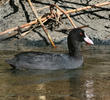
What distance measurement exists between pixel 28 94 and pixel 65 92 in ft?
2.41

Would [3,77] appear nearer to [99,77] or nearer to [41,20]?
[99,77]

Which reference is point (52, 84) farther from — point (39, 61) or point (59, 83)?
point (39, 61)

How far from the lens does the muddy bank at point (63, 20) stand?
15.4 meters

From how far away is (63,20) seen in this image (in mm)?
16266

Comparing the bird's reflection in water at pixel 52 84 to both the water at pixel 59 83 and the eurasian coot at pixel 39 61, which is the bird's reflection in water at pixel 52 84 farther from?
the eurasian coot at pixel 39 61

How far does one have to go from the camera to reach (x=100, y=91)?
7984 mm

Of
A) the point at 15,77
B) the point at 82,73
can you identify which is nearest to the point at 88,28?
the point at 82,73

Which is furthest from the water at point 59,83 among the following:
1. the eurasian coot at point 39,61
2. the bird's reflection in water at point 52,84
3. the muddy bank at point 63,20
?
the muddy bank at point 63,20

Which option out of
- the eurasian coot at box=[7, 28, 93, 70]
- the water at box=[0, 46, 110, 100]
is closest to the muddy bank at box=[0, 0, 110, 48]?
the water at box=[0, 46, 110, 100]

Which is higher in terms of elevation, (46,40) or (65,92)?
(65,92)

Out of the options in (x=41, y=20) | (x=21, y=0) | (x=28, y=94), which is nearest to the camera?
(x=28, y=94)

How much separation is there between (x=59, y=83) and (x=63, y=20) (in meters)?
7.59

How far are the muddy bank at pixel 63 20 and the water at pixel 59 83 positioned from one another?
10.3 feet

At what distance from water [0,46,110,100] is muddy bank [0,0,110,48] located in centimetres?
314
